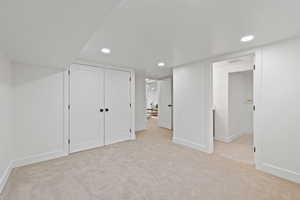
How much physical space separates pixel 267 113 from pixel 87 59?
3.76m

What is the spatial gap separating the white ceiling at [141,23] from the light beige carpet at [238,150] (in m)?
2.23

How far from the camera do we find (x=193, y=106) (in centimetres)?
330

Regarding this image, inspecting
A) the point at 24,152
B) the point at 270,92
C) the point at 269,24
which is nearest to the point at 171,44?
the point at 269,24

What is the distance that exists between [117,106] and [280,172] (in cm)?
359

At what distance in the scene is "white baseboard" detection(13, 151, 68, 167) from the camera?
7.76 feet

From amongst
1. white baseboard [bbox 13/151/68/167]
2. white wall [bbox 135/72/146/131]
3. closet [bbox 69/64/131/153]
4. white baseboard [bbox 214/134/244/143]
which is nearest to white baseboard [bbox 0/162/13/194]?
white baseboard [bbox 13/151/68/167]

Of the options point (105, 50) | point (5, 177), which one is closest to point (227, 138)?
point (105, 50)

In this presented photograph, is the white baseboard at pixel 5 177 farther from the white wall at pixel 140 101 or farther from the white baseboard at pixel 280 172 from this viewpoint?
the white baseboard at pixel 280 172

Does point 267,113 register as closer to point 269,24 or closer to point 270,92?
point 270,92

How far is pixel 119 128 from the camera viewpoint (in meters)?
3.78

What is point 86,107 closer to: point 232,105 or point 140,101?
point 140,101

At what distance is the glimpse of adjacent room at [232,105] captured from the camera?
11.4 feet

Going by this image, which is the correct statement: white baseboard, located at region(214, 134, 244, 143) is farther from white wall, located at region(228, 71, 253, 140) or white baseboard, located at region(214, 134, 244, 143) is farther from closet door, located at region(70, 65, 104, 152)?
closet door, located at region(70, 65, 104, 152)

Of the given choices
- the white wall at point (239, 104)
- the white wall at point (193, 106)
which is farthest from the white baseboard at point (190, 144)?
the white wall at point (239, 104)
